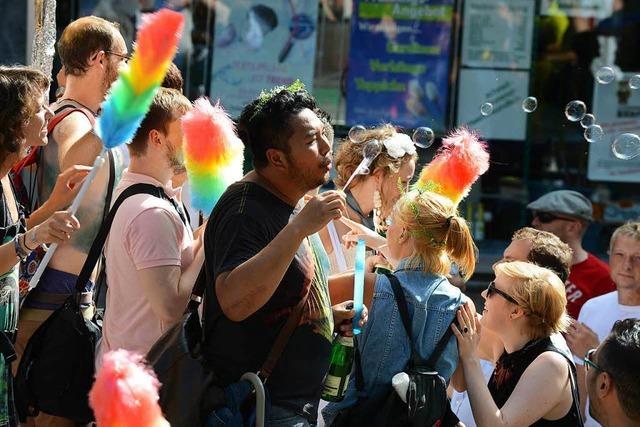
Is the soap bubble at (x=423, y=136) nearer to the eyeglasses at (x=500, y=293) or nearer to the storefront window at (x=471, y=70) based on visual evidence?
the eyeglasses at (x=500, y=293)

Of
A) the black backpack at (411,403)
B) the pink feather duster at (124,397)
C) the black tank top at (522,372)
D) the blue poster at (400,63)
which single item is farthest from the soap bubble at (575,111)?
the blue poster at (400,63)

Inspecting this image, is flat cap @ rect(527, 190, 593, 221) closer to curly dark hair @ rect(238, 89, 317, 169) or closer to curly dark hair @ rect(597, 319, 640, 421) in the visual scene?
curly dark hair @ rect(597, 319, 640, 421)

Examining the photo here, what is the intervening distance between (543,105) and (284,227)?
6256mm

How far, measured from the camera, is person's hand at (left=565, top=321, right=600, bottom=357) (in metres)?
4.04

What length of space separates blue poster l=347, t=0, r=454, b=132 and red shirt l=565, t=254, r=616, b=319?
337 cm

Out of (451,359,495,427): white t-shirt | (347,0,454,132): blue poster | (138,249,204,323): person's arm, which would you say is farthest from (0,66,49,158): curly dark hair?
(347,0,454,132): blue poster

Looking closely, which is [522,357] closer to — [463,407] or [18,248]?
[463,407]

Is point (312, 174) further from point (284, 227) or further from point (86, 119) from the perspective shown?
point (86, 119)

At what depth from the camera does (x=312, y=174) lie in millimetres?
2873

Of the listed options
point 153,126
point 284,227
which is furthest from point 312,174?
point 153,126

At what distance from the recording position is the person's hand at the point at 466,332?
3.16 metres

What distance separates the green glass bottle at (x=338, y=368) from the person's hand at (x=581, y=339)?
1309 mm

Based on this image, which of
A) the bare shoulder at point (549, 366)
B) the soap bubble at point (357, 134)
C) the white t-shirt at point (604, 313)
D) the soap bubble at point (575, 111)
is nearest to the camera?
the bare shoulder at point (549, 366)

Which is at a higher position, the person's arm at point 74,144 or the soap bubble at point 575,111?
the soap bubble at point 575,111
